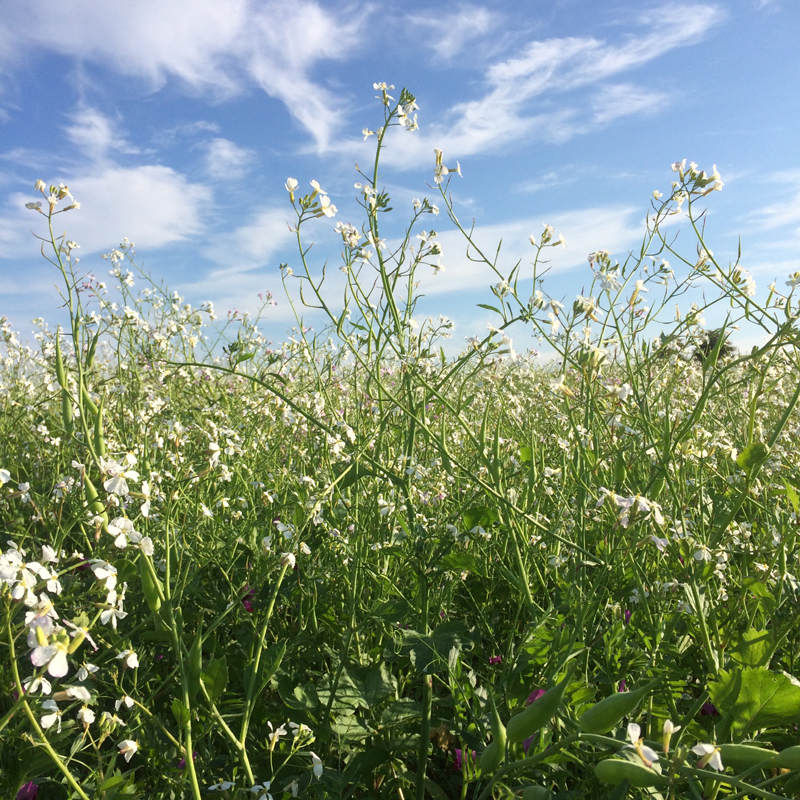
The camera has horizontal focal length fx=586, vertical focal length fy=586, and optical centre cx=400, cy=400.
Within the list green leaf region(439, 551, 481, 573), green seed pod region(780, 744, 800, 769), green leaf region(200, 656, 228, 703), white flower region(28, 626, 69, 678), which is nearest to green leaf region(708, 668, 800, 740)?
green seed pod region(780, 744, 800, 769)

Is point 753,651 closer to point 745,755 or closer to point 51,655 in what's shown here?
point 745,755

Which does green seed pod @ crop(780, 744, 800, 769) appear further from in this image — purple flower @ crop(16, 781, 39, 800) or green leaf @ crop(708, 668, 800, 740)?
purple flower @ crop(16, 781, 39, 800)

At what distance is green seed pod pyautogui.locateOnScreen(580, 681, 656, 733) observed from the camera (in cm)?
74

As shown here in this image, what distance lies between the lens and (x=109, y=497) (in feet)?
3.76

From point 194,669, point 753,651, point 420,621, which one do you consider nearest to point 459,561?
point 420,621

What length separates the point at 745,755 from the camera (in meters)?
0.71

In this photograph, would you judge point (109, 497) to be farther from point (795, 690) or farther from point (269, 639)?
point (795, 690)

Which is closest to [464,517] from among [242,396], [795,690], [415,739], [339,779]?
[415,739]

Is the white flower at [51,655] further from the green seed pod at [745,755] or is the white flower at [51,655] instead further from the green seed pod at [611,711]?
the green seed pod at [745,755]

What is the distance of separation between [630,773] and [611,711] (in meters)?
0.08

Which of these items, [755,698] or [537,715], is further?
[755,698]

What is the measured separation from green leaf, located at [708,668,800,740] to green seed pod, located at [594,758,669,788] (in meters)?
0.43

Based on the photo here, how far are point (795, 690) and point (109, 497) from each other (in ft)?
4.24

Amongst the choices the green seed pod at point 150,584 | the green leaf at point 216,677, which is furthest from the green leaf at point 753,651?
the green seed pod at point 150,584
